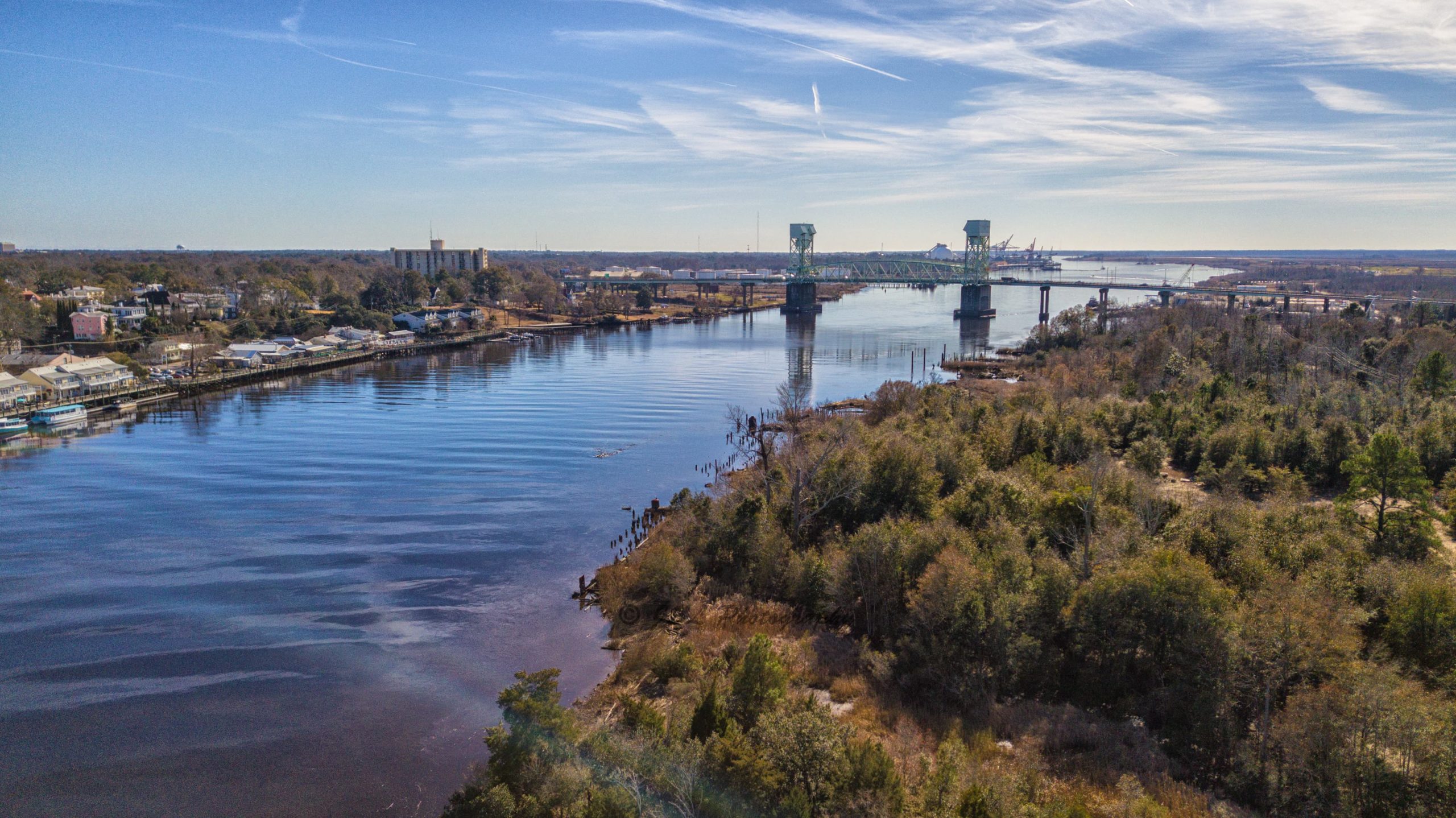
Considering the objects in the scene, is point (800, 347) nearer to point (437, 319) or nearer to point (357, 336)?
point (437, 319)

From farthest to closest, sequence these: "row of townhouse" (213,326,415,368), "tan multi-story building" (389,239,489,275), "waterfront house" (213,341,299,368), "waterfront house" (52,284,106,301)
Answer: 1. "tan multi-story building" (389,239,489,275)
2. "waterfront house" (52,284,106,301)
3. "row of townhouse" (213,326,415,368)
4. "waterfront house" (213,341,299,368)

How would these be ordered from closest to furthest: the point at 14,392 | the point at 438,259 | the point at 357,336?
the point at 14,392
the point at 357,336
the point at 438,259

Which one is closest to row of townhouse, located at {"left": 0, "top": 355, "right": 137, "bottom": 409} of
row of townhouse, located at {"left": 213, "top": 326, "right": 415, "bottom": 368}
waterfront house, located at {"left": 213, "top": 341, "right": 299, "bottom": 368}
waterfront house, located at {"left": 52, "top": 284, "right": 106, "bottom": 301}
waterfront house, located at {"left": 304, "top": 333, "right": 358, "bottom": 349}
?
waterfront house, located at {"left": 213, "top": 341, "right": 299, "bottom": 368}

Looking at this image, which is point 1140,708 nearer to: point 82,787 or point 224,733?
point 224,733

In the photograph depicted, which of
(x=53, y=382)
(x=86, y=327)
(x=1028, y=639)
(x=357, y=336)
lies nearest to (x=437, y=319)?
(x=357, y=336)

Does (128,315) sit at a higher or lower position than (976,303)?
lower

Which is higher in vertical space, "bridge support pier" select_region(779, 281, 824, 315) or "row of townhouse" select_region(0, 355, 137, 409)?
"bridge support pier" select_region(779, 281, 824, 315)

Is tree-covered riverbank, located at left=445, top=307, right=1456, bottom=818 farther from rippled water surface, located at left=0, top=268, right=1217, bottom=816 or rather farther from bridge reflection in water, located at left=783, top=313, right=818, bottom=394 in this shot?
bridge reflection in water, located at left=783, top=313, right=818, bottom=394
